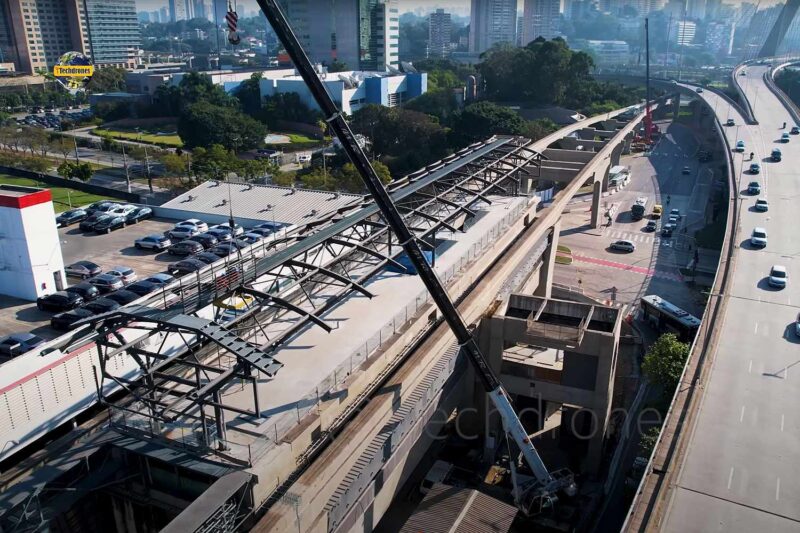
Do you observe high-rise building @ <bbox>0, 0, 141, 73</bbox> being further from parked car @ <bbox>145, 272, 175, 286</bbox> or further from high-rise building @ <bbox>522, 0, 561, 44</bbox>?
high-rise building @ <bbox>522, 0, 561, 44</bbox>

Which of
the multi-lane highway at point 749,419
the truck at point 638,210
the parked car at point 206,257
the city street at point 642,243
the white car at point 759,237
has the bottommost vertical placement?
the city street at point 642,243

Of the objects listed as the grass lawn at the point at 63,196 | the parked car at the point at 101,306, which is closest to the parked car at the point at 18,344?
the parked car at the point at 101,306

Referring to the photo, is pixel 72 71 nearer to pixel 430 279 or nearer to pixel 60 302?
pixel 60 302

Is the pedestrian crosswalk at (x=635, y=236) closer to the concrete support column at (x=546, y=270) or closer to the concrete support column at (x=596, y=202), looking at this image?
the concrete support column at (x=596, y=202)

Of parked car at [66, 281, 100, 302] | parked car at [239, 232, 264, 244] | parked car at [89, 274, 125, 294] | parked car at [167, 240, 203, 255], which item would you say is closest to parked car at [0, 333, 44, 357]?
parked car at [66, 281, 100, 302]

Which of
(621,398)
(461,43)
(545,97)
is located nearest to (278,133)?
(545,97)

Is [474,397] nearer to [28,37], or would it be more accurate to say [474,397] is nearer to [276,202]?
[276,202]
